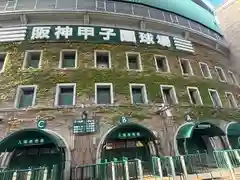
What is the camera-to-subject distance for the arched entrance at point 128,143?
10917 millimetres

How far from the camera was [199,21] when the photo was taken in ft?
63.9

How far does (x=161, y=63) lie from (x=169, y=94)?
313 cm

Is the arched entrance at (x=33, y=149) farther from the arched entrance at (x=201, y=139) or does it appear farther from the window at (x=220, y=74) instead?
the window at (x=220, y=74)

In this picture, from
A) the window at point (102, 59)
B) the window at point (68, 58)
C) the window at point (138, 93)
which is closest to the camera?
the window at point (138, 93)

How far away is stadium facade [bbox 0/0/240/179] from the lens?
1078 centimetres

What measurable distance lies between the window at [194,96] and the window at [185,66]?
1676 mm

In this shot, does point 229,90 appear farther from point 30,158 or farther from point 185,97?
point 30,158

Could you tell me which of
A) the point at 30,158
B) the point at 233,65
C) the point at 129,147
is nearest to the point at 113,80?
the point at 129,147

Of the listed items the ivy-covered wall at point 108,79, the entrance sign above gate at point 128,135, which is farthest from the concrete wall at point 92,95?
the entrance sign above gate at point 128,135

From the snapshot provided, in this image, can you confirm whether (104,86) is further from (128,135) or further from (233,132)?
(233,132)

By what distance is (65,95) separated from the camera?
12.2 metres

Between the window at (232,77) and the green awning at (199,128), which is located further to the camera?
the window at (232,77)

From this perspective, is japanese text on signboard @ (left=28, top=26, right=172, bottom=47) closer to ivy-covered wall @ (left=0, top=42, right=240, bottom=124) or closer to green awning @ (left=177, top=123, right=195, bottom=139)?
ivy-covered wall @ (left=0, top=42, right=240, bottom=124)

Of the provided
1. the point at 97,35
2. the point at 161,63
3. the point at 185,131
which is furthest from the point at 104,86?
the point at 185,131
